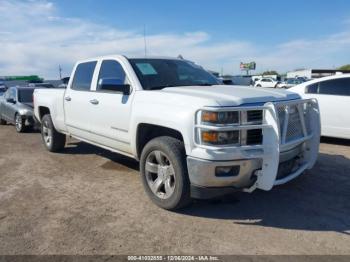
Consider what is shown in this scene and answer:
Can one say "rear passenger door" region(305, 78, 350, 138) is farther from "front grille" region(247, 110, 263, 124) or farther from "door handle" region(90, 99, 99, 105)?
"door handle" region(90, 99, 99, 105)

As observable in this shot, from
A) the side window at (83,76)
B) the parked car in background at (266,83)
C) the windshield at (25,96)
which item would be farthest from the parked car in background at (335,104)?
the parked car in background at (266,83)

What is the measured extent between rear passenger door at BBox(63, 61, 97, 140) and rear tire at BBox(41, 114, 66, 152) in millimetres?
962

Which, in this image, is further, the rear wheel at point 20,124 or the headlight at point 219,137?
the rear wheel at point 20,124

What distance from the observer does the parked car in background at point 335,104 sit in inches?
302

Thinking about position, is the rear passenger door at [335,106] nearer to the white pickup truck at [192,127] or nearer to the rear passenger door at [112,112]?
the white pickup truck at [192,127]

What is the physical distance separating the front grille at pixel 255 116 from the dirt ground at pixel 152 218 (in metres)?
1.14

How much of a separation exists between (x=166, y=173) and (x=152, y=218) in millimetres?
545

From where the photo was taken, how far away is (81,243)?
3.56 meters

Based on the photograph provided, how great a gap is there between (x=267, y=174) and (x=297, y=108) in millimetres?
1065

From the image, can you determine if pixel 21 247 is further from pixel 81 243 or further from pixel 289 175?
pixel 289 175

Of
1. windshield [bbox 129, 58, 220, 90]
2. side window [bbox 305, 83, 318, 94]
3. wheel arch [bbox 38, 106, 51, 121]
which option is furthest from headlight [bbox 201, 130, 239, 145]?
side window [bbox 305, 83, 318, 94]

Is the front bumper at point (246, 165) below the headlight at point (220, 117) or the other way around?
below

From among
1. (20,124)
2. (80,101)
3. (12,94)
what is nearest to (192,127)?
(80,101)

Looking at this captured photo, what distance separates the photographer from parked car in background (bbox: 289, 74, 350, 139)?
25.2 ft
